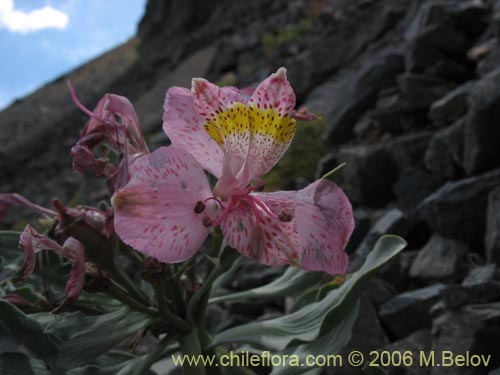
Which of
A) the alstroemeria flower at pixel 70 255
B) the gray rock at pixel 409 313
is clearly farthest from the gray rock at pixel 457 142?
the alstroemeria flower at pixel 70 255

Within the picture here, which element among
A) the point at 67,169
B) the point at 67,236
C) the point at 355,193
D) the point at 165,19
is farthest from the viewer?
the point at 165,19

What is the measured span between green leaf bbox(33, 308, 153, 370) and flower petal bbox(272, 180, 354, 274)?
56cm

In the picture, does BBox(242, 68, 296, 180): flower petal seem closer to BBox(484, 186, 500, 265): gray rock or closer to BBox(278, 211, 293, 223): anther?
BBox(278, 211, 293, 223): anther

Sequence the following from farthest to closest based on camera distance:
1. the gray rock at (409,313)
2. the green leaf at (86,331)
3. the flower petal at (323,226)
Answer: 1. the gray rock at (409,313)
2. the green leaf at (86,331)
3. the flower petal at (323,226)

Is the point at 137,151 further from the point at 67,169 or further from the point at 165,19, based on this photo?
the point at 165,19

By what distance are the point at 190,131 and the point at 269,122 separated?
19 centimetres

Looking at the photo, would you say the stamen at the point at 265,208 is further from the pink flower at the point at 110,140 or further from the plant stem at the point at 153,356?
the plant stem at the point at 153,356

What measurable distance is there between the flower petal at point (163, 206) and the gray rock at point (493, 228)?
130 centimetres

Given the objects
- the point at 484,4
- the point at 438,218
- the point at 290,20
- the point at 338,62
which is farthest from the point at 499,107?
the point at 290,20

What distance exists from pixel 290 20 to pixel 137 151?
11.2 metres

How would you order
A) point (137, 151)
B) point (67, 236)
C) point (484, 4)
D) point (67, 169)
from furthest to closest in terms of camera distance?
point (67, 169) < point (484, 4) < point (137, 151) < point (67, 236)

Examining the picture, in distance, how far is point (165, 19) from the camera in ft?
66.5

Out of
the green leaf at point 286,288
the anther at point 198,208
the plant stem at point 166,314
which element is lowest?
the green leaf at point 286,288

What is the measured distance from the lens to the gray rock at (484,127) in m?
2.54
